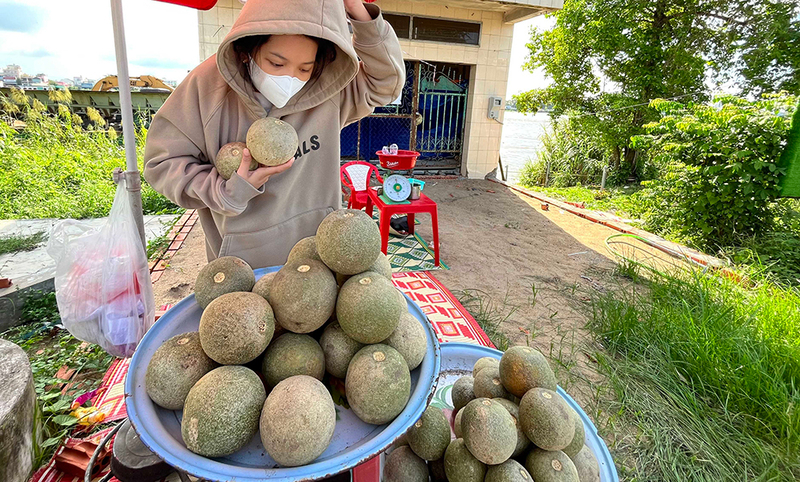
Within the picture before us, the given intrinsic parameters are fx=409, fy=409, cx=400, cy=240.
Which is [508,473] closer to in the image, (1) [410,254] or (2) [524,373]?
(2) [524,373]

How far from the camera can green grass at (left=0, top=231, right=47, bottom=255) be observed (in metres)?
4.25

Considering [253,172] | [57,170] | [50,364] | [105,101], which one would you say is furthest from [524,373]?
[105,101]

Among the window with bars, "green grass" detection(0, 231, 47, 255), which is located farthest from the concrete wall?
"green grass" detection(0, 231, 47, 255)

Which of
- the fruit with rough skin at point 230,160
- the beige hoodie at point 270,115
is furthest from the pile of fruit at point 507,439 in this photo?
the fruit with rough skin at point 230,160

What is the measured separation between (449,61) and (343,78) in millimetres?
7943

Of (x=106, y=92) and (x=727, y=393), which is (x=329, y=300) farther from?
(x=106, y=92)

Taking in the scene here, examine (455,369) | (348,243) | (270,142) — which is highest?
(270,142)

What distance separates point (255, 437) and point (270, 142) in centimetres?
92

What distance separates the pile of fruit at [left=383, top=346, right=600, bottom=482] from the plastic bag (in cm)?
142

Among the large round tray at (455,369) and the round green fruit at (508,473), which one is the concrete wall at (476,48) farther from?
the round green fruit at (508,473)

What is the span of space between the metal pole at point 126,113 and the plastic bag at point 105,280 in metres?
0.05

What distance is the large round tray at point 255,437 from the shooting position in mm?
841

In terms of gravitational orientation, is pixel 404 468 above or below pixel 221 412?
below

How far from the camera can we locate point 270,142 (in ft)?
4.65
